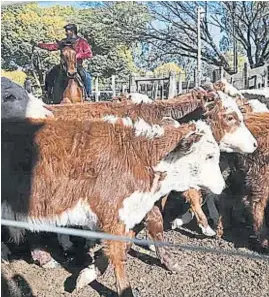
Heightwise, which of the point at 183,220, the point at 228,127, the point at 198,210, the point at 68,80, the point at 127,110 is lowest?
the point at 183,220

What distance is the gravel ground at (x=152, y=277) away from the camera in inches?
192

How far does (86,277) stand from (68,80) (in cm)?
518

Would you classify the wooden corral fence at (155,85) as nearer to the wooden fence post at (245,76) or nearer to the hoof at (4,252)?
the wooden fence post at (245,76)

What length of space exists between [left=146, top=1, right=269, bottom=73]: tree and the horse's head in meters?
11.2

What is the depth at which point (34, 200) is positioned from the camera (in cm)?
453

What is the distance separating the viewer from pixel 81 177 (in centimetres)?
454

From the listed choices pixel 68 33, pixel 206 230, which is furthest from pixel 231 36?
pixel 206 230

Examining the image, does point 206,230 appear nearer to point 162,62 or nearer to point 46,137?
point 46,137

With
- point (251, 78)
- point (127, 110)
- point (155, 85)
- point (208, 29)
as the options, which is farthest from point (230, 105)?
point (208, 29)

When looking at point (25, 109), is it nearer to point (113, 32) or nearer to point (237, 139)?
point (237, 139)

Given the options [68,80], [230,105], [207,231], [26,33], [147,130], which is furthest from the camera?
[26,33]

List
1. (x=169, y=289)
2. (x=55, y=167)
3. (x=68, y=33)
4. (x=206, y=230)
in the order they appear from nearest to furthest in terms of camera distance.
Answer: (x=55, y=167)
(x=169, y=289)
(x=206, y=230)
(x=68, y=33)

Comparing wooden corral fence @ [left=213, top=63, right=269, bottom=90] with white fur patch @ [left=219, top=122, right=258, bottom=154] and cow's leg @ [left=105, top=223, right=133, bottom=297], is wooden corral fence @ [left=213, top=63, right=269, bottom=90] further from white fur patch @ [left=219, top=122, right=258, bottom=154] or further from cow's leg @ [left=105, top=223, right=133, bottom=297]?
cow's leg @ [left=105, top=223, right=133, bottom=297]

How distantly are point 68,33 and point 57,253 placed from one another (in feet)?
16.5
